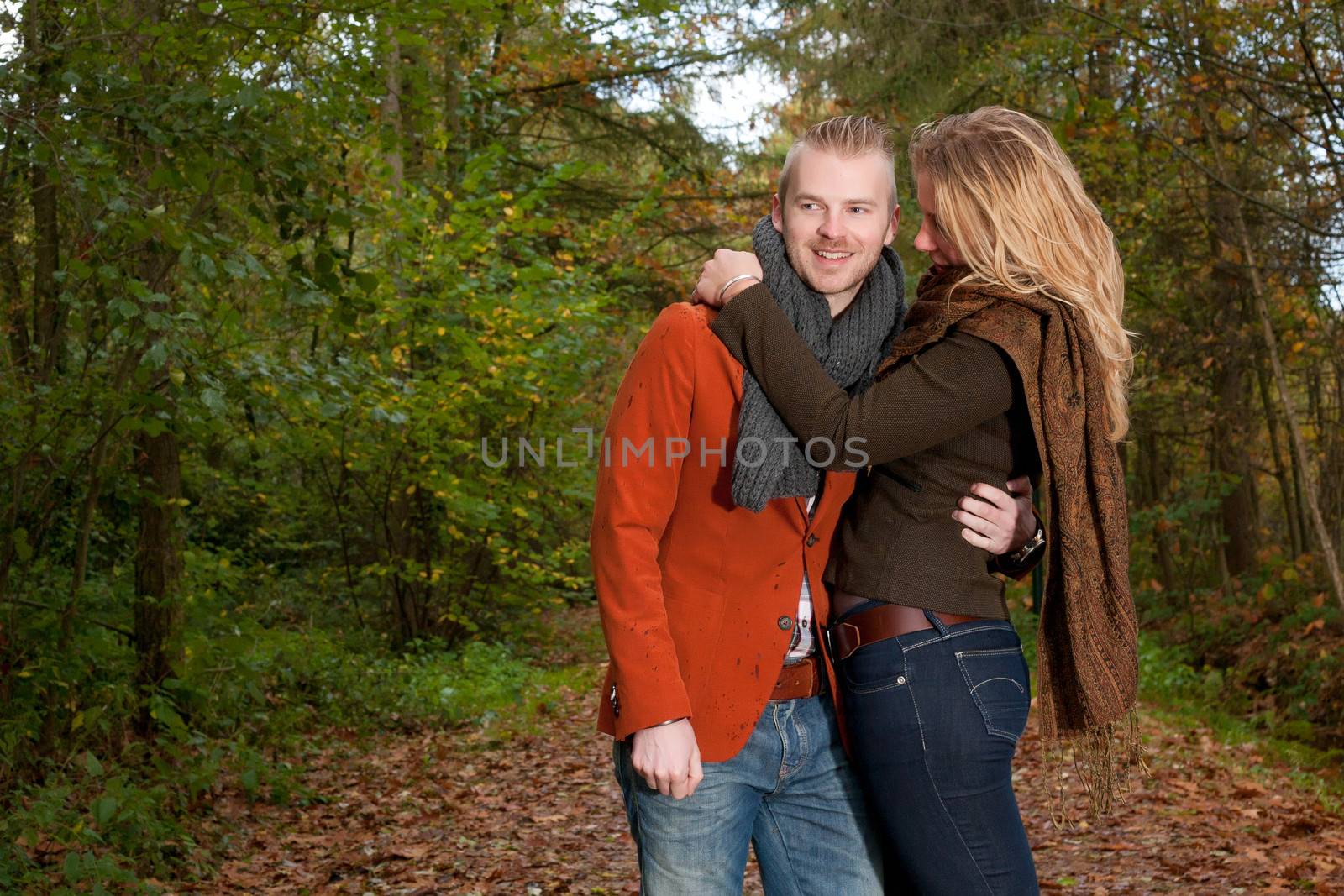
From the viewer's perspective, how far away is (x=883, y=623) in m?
2.21

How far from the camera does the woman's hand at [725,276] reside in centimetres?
231

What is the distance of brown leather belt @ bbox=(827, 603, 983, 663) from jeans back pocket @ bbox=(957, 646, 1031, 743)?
0.07 meters

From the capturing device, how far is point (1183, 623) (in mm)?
10766

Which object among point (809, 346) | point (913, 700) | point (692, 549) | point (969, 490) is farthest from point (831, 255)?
point (913, 700)

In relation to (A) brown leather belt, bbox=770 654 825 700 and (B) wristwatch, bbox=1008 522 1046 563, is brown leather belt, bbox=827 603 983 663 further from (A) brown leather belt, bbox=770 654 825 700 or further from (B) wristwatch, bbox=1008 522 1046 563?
(B) wristwatch, bbox=1008 522 1046 563

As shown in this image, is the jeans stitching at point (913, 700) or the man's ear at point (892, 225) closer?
the jeans stitching at point (913, 700)

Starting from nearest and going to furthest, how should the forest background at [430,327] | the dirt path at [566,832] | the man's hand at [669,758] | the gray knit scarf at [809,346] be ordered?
1. the man's hand at [669,758]
2. the gray knit scarf at [809,346]
3. the forest background at [430,327]
4. the dirt path at [566,832]

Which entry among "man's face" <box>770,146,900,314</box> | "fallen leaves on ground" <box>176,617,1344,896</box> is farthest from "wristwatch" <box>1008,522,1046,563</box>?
"fallen leaves on ground" <box>176,617,1344,896</box>

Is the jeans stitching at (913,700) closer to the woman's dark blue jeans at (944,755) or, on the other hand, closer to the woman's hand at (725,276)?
the woman's dark blue jeans at (944,755)

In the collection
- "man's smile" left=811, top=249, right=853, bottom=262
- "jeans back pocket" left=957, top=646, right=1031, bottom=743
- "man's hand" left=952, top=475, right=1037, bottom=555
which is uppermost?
"man's smile" left=811, top=249, right=853, bottom=262

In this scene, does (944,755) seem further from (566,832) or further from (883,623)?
(566,832)

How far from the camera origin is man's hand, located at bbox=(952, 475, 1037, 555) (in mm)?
2250

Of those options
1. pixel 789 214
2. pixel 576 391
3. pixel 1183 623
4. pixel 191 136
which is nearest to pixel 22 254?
pixel 191 136

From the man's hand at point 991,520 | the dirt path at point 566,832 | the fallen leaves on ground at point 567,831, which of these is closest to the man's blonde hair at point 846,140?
the man's hand at point 991,520
